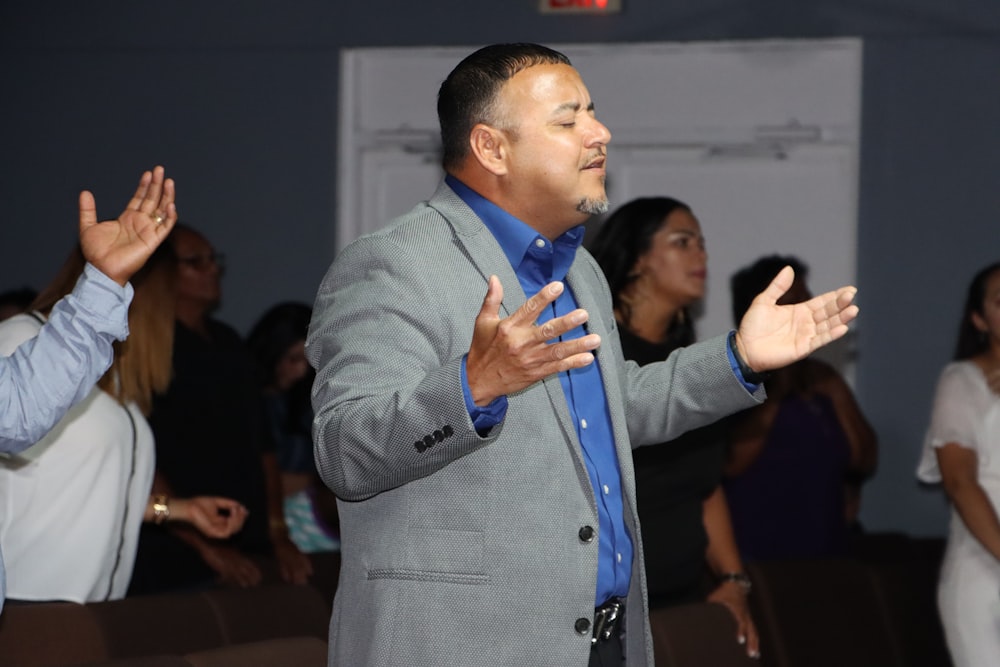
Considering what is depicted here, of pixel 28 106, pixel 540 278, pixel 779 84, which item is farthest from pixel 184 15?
pixel 540 278

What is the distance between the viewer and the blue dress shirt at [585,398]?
2053 mm

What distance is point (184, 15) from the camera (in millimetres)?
6863

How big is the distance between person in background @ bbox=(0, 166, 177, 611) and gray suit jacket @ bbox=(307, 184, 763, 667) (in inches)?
13.7

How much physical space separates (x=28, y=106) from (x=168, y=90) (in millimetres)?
689

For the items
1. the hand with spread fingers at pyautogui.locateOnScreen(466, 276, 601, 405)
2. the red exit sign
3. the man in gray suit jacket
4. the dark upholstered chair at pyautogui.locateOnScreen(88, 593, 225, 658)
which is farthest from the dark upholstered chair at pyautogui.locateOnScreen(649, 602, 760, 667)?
the red exit sign

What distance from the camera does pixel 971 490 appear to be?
3.89 m

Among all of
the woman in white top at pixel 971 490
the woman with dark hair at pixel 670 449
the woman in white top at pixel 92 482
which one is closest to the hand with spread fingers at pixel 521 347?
the woman in white top at pixel 92 482

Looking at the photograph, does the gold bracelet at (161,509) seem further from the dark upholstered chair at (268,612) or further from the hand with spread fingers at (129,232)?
the hand with spread fingers at (129,232)

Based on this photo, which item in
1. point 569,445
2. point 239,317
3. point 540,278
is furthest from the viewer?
point 239,317

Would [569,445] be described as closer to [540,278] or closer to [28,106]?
[540,278]

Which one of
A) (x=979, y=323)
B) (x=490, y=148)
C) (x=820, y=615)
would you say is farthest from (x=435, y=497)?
(x=979, y=323)

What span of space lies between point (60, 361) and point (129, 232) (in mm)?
233

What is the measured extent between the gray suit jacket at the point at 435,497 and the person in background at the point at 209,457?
6.08 ft

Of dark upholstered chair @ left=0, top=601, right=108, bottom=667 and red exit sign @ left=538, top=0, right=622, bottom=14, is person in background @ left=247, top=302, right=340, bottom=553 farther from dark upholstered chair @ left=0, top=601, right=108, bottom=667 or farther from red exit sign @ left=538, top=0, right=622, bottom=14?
dark upholstered chair @ left=0, top=601, right=108, bottom=667
